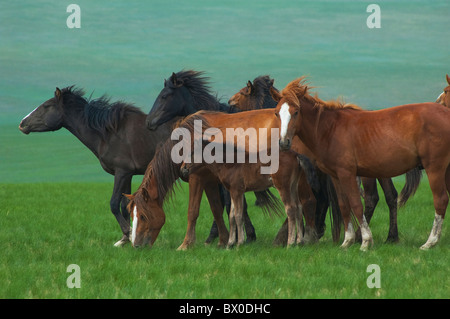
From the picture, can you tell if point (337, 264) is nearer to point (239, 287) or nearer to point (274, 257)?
point (274, 257)

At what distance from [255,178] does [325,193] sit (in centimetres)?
156

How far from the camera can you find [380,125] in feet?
30.9

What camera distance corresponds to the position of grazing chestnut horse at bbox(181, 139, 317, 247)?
31.6ft

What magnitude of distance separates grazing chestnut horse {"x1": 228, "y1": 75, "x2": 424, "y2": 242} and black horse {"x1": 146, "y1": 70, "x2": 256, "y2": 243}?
0.83 meters

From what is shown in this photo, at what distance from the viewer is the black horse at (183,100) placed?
36.3 ft

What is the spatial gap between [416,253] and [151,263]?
3.73m

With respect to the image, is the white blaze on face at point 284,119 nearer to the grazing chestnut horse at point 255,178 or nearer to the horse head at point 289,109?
the horse head at point 289,109

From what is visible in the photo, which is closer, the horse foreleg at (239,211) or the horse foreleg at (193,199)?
the horse foreleg at (239,211)

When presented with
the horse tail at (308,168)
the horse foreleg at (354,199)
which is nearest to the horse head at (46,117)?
the horse tail at (308,168)

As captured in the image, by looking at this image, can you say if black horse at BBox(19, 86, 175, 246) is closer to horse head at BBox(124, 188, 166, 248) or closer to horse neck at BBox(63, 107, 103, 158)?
horse neck at BBox(63, 107, 103, 158)

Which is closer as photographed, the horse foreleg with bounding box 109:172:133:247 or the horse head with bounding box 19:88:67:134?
the horse foreleg with bounding box 109:172:133:247

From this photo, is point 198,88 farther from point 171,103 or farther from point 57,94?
point 57,94

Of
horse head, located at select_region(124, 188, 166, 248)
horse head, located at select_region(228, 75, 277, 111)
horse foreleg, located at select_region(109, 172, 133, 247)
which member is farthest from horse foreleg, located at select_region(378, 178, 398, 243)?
horse foreleg, located at select_region(109, 172, 133, 247)

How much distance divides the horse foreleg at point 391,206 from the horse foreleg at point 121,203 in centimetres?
432
